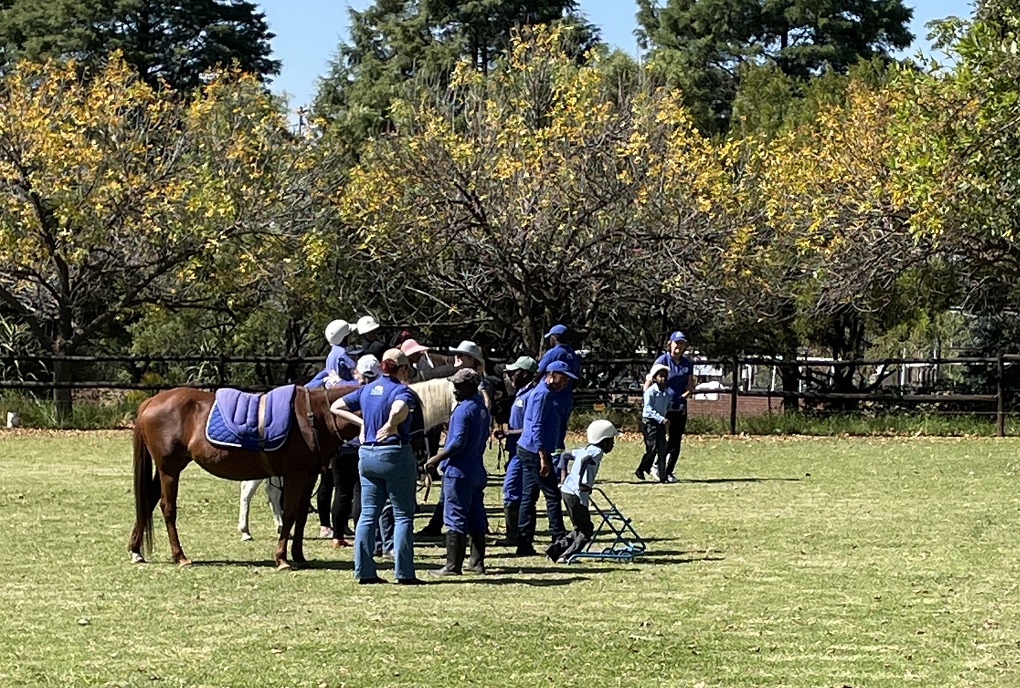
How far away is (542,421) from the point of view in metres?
13.1

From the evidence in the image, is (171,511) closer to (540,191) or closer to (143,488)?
(143,488)

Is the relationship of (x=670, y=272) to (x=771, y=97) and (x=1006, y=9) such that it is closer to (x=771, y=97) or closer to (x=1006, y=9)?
(x=1006, y=9)

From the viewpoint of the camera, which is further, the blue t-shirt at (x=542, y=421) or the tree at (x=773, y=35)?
the tree at (x=773, y=35)

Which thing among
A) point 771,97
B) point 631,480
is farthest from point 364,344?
point 771,97

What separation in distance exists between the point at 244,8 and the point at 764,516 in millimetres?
42763

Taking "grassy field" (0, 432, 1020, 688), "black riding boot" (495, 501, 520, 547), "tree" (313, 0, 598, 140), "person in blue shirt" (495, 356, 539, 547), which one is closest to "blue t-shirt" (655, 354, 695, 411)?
"grassy field" (0, 432, 1020, 688)

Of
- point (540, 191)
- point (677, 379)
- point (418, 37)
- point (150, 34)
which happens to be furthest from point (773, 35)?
point (677, 379)

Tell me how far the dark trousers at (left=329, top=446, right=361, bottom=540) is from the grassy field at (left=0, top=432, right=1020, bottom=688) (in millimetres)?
297

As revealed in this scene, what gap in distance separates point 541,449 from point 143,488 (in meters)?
3.18

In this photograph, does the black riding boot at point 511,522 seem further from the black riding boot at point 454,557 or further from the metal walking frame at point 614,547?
the black riding boot at point 454,557

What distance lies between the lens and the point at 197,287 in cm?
3042

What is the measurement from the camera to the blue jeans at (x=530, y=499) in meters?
13.3

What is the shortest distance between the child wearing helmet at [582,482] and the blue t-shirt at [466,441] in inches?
39.3

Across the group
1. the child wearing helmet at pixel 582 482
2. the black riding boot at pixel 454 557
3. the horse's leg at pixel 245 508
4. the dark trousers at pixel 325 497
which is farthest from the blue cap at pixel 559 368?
the horse's leg at pixel 245 508
